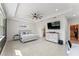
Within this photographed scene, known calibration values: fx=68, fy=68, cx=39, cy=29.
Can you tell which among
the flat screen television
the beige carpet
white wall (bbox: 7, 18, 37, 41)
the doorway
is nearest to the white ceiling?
white wall (bbox: 7, 18, 37, 41)

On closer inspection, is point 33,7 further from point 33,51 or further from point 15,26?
point 15,26

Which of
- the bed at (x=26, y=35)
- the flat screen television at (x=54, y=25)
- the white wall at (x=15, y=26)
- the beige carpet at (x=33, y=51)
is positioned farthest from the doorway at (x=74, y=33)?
the white wall at (x=15, y=26)

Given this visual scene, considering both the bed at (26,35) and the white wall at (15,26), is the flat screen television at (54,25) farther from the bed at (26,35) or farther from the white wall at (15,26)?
the white wall at (15,26)

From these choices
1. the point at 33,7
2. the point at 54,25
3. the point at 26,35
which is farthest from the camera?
the point at 54,25

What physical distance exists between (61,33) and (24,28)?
2966mm

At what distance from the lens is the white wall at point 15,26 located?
3.99m

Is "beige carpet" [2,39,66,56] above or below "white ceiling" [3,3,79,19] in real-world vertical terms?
below

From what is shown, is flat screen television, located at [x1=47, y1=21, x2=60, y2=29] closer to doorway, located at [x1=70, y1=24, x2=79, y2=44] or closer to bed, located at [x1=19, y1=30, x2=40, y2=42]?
doorway, located at [x1=70, y1=24, x2=79, y2=44]

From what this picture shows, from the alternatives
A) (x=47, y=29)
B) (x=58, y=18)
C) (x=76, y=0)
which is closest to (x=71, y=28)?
(x=58, y=18)

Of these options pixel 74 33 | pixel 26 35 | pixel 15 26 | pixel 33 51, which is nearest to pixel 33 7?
pixel 33 51

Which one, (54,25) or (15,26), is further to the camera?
(54,25)

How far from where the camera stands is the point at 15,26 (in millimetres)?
4832

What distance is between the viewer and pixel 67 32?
5.55 metres

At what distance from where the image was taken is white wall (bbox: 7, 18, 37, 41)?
13.1 feet
